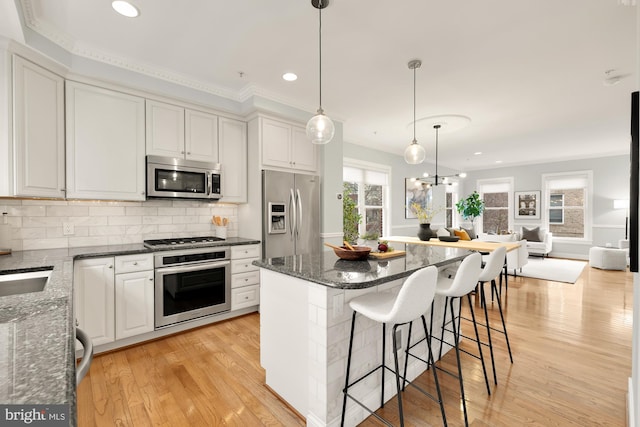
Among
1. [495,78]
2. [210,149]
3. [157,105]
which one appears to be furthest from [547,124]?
[157,105]

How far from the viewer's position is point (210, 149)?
3506 millimetres

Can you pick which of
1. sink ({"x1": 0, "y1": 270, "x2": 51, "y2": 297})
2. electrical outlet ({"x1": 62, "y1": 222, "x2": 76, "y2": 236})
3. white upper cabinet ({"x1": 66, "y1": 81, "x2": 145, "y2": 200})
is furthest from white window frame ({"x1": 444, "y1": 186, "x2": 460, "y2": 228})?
sink ({"x1": 0, "y1": 270, "x2": 51, "y2": 297})

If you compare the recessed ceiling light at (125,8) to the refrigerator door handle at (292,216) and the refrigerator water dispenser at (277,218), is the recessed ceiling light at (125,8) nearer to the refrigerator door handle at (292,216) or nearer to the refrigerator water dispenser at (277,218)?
the refrigerator water dispenser at (277,218)

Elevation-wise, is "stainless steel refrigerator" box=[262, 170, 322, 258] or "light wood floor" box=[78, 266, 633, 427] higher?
"stainless steel refrigerator" box=[262, 170, 322, 258]

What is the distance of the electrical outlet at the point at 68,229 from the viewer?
2.84 meters

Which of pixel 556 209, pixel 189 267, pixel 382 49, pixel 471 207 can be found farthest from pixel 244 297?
pixel 556 209

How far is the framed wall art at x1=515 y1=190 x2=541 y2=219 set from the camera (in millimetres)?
8359

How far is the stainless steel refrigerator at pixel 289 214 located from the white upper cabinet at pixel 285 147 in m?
0.17

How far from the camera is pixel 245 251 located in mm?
3473

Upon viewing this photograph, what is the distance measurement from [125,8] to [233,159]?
5.89ft

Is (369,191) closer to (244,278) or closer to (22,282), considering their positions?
(244,278)

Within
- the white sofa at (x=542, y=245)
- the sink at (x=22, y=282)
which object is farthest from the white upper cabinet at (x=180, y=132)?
the white sofa at (x=542, y=245)

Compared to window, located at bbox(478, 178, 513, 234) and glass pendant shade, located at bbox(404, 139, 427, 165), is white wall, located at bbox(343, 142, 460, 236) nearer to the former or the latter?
glass pendant shade, located at bbox(404, 139, 427, 165)

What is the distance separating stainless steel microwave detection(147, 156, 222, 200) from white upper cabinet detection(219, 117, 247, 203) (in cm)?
14
